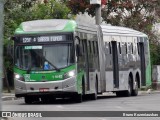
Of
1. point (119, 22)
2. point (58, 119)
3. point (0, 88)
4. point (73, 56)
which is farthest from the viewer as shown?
point (119, 22)

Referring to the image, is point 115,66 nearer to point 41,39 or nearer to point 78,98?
point 78,98

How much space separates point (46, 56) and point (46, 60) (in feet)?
0.53

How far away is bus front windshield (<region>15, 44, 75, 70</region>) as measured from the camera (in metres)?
27.7

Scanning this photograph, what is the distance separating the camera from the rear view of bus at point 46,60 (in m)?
27.6

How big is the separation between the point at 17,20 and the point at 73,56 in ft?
51.8

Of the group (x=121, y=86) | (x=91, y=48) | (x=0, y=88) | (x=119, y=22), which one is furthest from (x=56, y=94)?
(x=119, y=22)

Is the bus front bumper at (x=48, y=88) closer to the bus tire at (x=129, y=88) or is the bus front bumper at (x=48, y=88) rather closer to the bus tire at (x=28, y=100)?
the bus tire at (x=28, y=100)

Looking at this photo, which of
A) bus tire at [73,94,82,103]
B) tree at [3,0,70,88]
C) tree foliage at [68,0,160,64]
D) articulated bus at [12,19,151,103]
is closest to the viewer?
articulated bus at [12,19,151,103]

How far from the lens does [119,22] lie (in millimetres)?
49094

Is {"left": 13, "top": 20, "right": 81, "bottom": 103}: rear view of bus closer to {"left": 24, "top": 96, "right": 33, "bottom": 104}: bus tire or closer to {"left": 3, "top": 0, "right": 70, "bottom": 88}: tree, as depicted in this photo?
{"left": 24, "top": 96, "right": 33, "bottom": 104}: bus tire

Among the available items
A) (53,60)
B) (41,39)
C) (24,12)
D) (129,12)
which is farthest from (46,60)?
(129,12)

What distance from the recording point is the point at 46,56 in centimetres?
2778

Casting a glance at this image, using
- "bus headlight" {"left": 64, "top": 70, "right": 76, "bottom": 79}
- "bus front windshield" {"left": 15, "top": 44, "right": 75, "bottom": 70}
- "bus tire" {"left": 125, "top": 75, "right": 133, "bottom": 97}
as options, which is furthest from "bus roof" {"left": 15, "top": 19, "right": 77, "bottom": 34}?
"bus tire" {"left": 125, "top": 75, "right": 133, "bottom": 97}

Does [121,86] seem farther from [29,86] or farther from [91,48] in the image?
[29,86]
